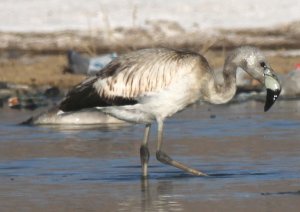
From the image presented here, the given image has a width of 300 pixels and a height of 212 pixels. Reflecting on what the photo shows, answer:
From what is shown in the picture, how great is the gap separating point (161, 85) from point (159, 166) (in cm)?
131

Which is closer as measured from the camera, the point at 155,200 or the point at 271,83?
the point at 155,200

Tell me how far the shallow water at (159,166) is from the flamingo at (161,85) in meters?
0.57

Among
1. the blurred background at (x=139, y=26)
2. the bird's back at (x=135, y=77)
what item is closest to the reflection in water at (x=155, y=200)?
the bird's back at (x=135, y=77)

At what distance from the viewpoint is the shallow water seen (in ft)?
32.7

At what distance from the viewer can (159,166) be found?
12781 mm

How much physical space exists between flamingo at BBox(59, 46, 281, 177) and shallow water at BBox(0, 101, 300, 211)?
1.86 ft

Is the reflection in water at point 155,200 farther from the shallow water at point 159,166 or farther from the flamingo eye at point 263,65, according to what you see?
the flamingo eye at point 263,65

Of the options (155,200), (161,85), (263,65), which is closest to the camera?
(155,200)

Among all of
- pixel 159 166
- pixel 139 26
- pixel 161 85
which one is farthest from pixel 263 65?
pixel 139 26

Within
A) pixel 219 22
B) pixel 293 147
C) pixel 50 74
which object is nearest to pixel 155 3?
pixel 219 22

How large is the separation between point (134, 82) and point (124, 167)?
3.24ft

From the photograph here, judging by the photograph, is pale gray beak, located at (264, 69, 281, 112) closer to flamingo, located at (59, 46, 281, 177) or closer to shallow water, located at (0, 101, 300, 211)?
flamingo, located at (59, 46, 281, 177)

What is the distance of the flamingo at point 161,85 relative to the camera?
38.5ft

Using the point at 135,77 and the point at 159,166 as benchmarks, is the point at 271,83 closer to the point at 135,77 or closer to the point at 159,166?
the point at 135,77
